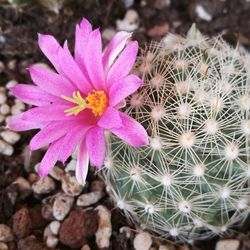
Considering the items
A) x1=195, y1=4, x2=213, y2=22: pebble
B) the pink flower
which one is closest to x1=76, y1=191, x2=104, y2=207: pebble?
the pink flower

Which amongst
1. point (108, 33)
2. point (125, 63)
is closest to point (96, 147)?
point (125, 63)

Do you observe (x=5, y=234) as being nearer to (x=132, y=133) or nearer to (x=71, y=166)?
(x=71, y=166)

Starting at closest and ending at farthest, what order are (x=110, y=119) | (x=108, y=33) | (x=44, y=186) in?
(x=110, y=119)
(x=44, y=186)
(x=108, y=33)

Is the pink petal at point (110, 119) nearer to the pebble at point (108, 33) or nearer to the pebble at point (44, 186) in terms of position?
the pebble at point (44, 186)

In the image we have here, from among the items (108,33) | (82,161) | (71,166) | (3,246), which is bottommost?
(3,246)

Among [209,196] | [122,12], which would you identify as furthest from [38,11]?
[209,196]

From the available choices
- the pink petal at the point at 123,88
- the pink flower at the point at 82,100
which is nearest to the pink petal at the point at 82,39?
the pink flower at the point at 82,100

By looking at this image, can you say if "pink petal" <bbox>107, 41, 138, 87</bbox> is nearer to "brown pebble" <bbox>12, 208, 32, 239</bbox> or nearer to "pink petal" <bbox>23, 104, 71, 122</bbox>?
"pink petal" <bbox>23, 104, 71, 122</bbox>
